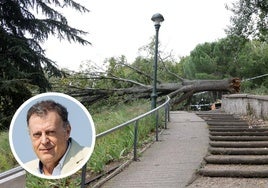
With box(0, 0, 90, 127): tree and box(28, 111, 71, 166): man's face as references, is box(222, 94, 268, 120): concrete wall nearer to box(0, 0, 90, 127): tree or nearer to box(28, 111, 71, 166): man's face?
box(0, 0, 90, 127): tree

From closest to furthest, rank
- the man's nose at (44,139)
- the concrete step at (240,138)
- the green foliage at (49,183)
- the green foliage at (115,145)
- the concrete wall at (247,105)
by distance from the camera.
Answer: the man's nose at (44,139)
the green foliage at (49,183)
the green foliage at (115,145)
the concrete step at (240,138)
the concrete wall at (247,105)

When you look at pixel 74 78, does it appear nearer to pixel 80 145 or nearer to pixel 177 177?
pixel 177 177

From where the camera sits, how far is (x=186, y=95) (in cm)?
1939

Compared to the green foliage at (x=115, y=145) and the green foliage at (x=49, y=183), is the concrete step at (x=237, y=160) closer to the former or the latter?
the green foliage at (x=115, y=145)

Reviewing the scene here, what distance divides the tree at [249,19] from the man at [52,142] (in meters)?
14.0

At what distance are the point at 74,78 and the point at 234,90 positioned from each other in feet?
23.7

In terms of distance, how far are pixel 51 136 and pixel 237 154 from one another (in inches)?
221

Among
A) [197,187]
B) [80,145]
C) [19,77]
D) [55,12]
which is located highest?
[55,12]

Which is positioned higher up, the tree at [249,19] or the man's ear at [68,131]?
the tree at [249,19]

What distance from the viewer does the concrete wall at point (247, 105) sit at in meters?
11.9

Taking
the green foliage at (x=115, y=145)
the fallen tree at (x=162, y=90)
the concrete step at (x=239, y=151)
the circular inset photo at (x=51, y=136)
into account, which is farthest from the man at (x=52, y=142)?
the fallen tree at (x=162, y=90)

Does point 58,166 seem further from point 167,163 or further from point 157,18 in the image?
point 157,18

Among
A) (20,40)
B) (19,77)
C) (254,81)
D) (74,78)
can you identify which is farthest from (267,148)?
(254,81)

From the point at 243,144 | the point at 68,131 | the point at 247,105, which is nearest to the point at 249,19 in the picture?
the point at 247,105
